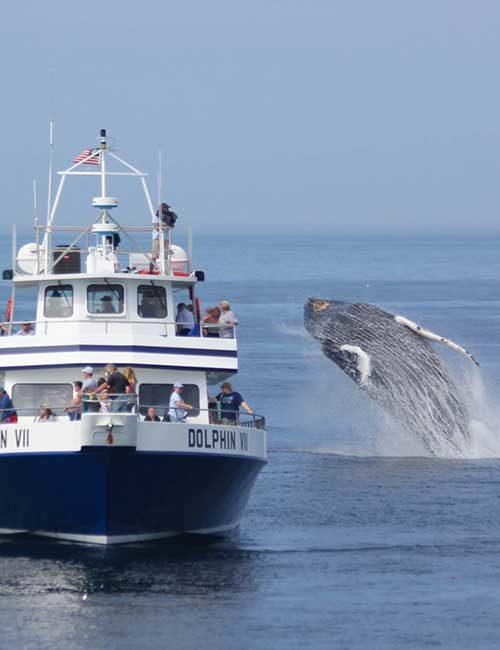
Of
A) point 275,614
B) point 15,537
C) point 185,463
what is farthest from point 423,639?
point 15,537

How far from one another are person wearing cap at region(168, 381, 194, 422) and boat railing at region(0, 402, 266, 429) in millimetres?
87

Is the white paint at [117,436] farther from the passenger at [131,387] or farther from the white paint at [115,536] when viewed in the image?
the white paint at [115,536]

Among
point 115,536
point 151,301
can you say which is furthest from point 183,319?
point 115,536

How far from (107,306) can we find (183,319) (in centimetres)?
135

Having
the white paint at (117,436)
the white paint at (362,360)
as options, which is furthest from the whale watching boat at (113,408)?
the white paint at (362,360)

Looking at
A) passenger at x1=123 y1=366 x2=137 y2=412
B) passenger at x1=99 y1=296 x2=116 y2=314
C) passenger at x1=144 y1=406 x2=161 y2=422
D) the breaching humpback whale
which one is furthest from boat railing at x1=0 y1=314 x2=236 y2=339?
the breaching humpback whale

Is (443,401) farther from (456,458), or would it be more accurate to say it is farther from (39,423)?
(39,423)

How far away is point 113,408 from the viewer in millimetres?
24281

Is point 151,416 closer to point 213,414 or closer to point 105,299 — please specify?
point 213,414

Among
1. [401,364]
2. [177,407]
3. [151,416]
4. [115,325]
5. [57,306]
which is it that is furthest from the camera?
[401,364]

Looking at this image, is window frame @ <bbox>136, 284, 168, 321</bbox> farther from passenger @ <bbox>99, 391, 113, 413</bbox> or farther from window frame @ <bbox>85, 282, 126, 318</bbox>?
passenger @ <bbox>99, 391, 113, 413</bbox>

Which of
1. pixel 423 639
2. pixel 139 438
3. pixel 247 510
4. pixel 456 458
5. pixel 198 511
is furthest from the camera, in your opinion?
pixel 456 458

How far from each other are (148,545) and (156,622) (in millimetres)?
4116

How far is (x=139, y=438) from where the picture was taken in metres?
24.3
